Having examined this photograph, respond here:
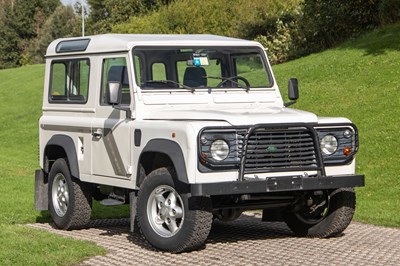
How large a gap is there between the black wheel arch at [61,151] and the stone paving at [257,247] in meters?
0.81

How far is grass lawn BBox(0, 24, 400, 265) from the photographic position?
9.75 m

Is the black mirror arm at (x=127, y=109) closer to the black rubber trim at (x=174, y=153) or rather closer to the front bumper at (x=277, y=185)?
the black rubber trim at (x=174, y=153)

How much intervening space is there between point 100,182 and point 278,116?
8.28ft

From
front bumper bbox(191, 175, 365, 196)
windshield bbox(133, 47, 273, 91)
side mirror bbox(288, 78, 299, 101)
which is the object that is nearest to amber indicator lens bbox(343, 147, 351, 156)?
front bumper bbox(191, 175, 365, 196)

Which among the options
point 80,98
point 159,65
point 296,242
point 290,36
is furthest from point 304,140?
point 290,36

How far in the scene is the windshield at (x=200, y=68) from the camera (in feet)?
34.3

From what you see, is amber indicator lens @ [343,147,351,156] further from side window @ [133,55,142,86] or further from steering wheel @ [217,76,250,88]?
side window @ [133,55,142,86]

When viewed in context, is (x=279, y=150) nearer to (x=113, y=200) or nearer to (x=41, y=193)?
Answer: (x=113, y=200)

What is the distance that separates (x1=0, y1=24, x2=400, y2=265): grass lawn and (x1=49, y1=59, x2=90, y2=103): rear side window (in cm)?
177

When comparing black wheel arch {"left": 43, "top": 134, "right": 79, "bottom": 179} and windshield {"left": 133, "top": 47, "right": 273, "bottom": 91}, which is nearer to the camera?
windshield {"left": 133, "top": 47, "right": 273, "bottom": 91}

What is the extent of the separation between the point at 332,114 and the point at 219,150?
1370cm

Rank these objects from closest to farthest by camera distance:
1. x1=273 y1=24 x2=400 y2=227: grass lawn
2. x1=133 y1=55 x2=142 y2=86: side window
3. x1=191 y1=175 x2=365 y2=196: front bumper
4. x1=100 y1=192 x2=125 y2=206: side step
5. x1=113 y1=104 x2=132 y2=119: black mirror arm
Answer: x1=191 y1=175 x2=365 y2=196: front bumper, x1=113 y1=104 x2=132 y2=119: black mirror arm, x1=133 y1=55 x2=142 y2=86: side window, x1=100 y1=192 x2=125 y2=206: side step, x1=273 y1=24 x2=400 y2=227: grass lawn

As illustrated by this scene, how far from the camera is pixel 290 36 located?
3669cm

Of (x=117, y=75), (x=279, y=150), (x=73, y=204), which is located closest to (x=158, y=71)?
(x=117, y=75)
